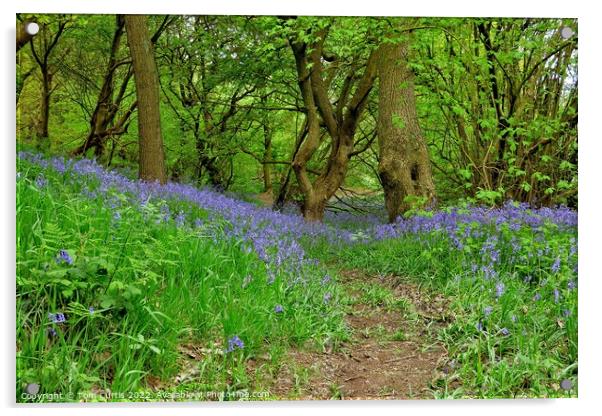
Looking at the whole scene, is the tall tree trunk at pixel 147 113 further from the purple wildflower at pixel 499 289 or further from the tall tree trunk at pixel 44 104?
the purple wildflower at pixel 499 289

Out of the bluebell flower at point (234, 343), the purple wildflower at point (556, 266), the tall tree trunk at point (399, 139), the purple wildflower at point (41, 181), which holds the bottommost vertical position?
the bluebell flower at point (234, 343)

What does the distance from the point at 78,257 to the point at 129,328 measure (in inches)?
17.6

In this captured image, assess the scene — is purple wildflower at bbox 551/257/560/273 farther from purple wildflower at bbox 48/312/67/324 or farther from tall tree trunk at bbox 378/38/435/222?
purple wildflower at bbox 48/312/67/324

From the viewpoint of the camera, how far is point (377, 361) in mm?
3229

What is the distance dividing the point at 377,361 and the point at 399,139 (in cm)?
Result: 257

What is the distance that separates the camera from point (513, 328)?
3.18 meters

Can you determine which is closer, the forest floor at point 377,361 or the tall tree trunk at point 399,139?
the forest floor at point 377,361

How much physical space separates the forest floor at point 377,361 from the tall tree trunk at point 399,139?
1185 mm

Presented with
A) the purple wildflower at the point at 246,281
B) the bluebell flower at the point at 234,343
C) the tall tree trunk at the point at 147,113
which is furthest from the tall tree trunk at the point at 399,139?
the bluebell flower at the point at 234,343

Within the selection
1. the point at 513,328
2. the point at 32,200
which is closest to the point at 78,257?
the point at 32,200

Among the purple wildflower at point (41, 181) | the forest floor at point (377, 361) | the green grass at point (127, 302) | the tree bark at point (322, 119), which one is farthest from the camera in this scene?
the tree bark at point (322, 119)

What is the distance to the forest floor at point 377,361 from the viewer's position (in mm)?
2992

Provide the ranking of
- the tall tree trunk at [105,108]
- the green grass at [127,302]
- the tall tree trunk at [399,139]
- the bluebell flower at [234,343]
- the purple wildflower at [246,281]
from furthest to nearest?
the tall tree trunk at [399,139], the tall tree trunk at [105,108], the purple wildflower at [246,281], the bluebell flower at [234,343], the green grass at [127,302]

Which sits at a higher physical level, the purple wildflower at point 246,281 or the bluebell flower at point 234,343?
the purple wildflower at point 246,281
